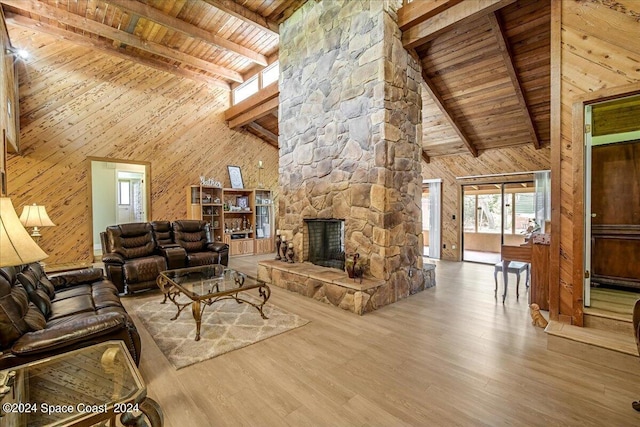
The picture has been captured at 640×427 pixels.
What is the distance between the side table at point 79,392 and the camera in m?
1.22

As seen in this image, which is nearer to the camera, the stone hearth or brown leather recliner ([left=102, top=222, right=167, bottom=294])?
the stone hearth

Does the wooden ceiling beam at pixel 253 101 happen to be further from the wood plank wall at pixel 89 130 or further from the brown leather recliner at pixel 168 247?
the brown leather recliner at pixel 168 247

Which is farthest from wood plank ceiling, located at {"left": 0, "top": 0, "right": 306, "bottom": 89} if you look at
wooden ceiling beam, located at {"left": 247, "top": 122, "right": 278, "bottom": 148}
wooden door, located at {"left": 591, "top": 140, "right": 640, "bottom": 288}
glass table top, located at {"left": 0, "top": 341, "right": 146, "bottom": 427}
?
wooden door, located at {"left": 591, "top": 140, "right": 640, "bottom": 288}

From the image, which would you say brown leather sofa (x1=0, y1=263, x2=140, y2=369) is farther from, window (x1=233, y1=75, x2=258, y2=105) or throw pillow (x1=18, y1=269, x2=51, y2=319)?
window (x1=233, y1=75, x2=258, y2=105)

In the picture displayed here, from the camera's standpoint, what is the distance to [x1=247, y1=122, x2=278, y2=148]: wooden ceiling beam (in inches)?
330

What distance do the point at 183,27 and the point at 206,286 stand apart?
477cm

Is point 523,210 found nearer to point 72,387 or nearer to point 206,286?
point 206,286

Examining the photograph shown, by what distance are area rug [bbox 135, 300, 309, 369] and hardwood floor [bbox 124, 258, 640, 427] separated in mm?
118

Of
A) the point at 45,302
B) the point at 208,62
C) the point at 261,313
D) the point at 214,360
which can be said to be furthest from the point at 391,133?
the point at 208,62

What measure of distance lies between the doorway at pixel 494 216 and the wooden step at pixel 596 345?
4.00 m

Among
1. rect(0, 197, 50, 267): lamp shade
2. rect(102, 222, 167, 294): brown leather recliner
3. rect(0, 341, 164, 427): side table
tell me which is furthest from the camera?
rect(102, 222, 167, 294): brown leather recliner

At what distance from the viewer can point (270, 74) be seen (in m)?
6.86

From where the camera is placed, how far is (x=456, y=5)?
3.54 m

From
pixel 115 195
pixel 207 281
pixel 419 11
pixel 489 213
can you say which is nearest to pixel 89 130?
pixel 115 195
